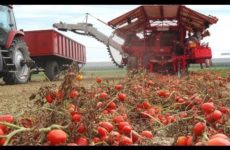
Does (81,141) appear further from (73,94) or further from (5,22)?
(5,22)

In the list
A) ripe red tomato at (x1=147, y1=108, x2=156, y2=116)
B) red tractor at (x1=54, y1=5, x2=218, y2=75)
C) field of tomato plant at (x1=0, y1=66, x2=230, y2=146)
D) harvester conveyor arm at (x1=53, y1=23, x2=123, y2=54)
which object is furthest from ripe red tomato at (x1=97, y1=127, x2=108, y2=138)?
harvester conveyor arm at (x1=53, y1=23, x2=123, y2=54)

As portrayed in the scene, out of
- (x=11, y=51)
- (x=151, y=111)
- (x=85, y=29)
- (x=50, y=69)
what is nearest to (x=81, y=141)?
(x=151, y=111)

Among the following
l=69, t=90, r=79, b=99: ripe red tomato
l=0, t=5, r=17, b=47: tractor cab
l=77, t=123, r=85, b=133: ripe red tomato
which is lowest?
l=77, t=123, r=85, b=133: ripe red tomato

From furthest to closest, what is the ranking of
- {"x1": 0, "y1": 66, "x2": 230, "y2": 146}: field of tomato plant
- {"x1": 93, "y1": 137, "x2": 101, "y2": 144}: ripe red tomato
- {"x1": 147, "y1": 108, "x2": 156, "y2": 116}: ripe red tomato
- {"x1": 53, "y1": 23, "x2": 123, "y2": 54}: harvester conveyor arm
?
{"x1": 53, "y1": 23, "x2": 123, "y2": 54}: harvester conveyor arm, {"x1": 147, "y1": 108, "x2": 156, "y2": 116}: ripe red tomato, {"x1": 93, "y1": 137, "x2": 101, "y2": 144}: ripe red tomato, {"x1": 0, "y1": 66, "x2": 230, "y2": 146}: field of tomato plant

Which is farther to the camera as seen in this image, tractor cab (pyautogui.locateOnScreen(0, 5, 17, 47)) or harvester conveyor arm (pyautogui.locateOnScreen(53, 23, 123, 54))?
harvester conveyor arm (pyautogui.locateOnScreen(53, 23, 123, 54))

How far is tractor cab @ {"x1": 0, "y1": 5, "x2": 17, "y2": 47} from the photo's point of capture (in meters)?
14.4

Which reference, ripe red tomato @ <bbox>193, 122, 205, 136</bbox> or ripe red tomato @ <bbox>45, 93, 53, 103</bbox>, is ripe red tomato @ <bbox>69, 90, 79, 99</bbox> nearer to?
ripe red tomato @ <bbox>45, 93, 53, 103</bbox>

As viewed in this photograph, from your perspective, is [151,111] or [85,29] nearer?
[151,111]

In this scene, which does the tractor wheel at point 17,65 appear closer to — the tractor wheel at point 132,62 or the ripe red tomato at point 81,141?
the tractor wheel at point 132,62

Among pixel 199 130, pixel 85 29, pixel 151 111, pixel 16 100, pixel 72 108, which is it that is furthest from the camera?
pixel 85 29

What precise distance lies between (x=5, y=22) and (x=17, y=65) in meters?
1.33

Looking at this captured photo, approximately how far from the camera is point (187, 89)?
245 inches

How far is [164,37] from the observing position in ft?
49.2

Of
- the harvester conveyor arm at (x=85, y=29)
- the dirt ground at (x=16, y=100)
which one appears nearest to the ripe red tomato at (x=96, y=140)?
the dirt ground at (x=16, y=100)
